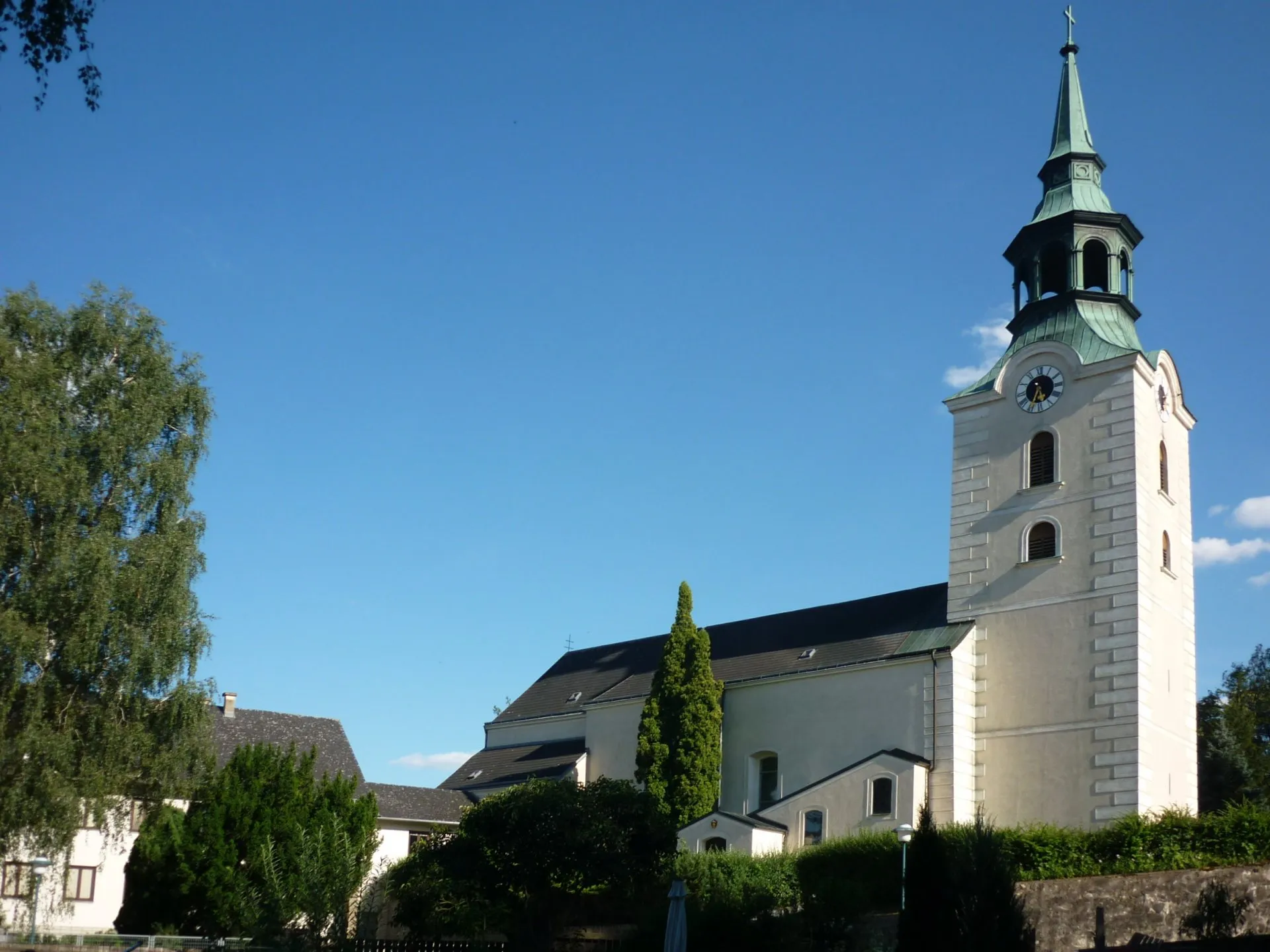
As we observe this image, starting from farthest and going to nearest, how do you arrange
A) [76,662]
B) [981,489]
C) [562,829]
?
[981,489]
[562,829]
[76,662]

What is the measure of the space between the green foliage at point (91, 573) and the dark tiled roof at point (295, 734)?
53.1ft

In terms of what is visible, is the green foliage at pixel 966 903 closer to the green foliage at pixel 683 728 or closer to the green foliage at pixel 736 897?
the green foliage at pixel 736 897

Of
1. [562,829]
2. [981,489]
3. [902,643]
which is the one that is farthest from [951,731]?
[562,829]

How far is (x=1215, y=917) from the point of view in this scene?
20.7m

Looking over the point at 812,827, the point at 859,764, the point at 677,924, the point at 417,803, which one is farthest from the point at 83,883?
the point at 677,924

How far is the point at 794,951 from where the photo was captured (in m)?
23.8

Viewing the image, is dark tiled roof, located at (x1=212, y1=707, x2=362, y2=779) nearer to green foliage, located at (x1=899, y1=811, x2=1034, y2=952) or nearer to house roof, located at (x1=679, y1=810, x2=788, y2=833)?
house roof, located at (x1=679, y1=810, x2=788, y2=833)

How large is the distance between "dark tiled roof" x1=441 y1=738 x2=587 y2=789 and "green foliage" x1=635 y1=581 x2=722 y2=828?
583 cm

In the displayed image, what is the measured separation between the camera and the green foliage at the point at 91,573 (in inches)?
1048

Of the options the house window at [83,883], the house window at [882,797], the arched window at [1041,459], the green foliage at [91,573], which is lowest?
the house window at [83,883]

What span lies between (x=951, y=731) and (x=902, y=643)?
3.47 m

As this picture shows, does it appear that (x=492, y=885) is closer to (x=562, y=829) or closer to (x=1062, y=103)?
(x=562, y=829)

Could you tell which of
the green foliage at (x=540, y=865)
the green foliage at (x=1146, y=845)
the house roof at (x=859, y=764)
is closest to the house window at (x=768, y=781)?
the house roof at (x=859, y=764)

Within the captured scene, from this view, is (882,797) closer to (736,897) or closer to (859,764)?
(859,764)
